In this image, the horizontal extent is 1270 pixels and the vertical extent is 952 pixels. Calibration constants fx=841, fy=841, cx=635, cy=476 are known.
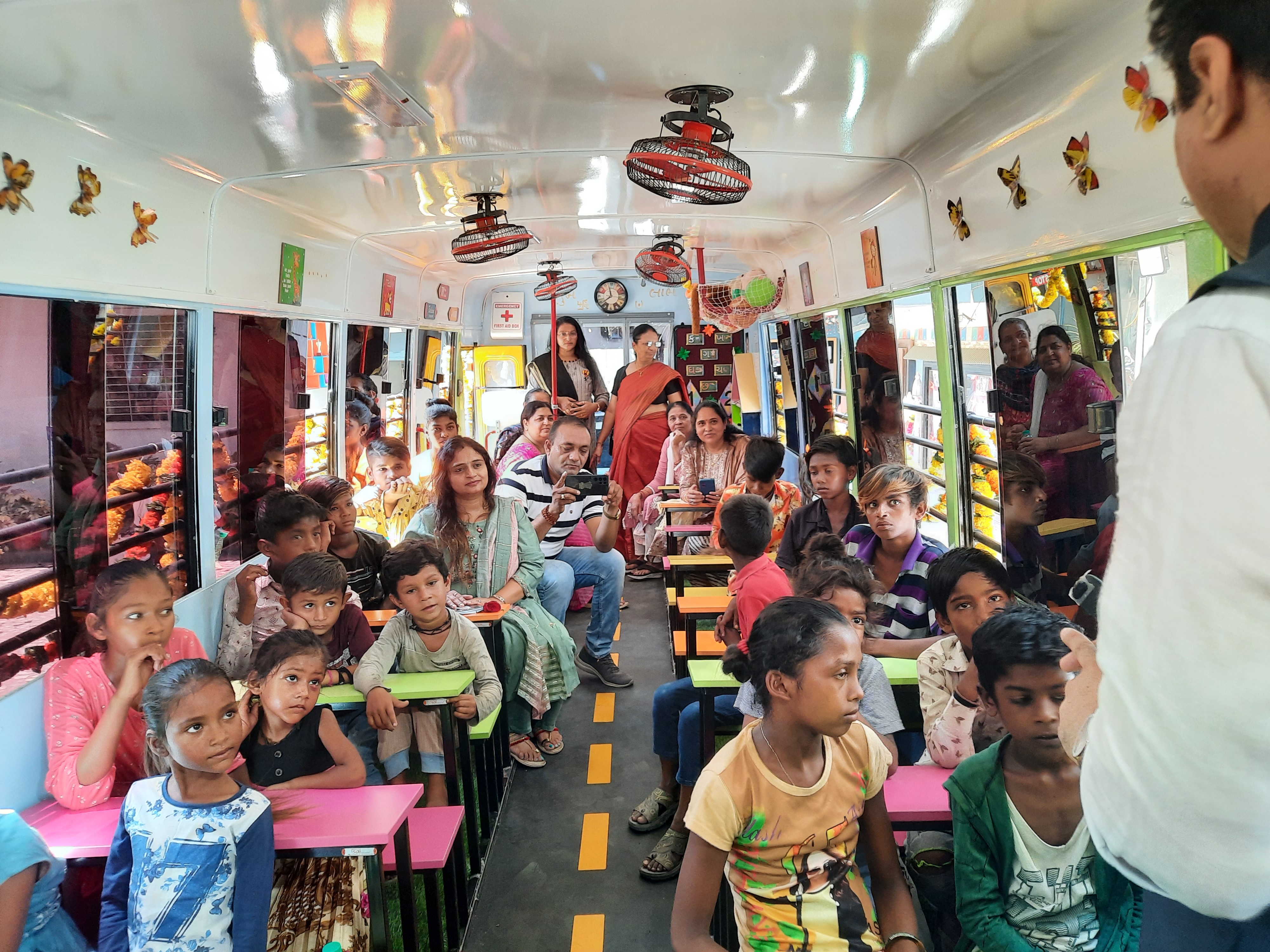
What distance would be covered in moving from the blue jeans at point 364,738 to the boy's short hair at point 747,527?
1528mm

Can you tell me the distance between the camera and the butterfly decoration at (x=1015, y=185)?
3.04 metres

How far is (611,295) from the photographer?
427 inches

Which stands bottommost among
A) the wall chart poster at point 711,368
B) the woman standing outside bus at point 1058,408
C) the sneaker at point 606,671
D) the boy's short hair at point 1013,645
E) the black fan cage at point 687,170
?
the sneaker at point 606,671

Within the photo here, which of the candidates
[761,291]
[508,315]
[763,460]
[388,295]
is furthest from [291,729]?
[508,315]

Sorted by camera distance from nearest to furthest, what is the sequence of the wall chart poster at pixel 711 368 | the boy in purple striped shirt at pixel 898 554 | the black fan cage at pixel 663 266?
1. the boy in purple striped shirt at pixel 898 554
2. the black fan cage at pixel 663 266
3. the wall chart poster at pixel 711 368

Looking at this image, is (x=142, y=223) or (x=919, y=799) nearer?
(x=919, y=799)

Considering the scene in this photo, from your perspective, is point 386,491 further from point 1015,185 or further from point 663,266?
point 1015,185

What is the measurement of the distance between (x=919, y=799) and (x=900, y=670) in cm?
77

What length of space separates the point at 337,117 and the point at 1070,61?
2.49 metres

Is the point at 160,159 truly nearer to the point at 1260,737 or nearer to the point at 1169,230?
the point at 1169,230

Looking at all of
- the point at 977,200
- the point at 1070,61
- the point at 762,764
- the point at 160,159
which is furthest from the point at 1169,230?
the point at 160,159

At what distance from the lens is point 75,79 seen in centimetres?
252

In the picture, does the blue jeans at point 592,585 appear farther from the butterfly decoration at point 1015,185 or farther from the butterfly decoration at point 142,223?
the butterfly decoration at point 1015,185

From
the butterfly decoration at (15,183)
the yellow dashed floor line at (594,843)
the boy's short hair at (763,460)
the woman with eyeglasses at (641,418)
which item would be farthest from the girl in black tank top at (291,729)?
the woman with eyeglasses at (641,418)
